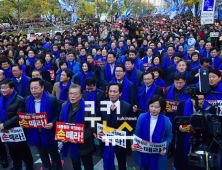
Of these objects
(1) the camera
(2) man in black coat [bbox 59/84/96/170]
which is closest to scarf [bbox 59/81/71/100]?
(2) man in black coat [bbox 59/84/96/170]

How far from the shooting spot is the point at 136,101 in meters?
4.17

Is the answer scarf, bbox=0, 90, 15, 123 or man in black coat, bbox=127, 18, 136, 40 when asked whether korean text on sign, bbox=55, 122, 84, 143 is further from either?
man in black coat, bbox=127, 18, 136, 40

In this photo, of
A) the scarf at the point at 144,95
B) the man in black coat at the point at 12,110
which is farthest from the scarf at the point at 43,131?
the scarf at the point at 144,95

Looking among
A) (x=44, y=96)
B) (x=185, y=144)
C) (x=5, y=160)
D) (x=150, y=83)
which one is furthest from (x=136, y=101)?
(x=5, y=160)

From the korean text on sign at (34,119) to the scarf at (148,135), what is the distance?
1500 millimetres

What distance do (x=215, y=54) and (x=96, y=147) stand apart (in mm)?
4370

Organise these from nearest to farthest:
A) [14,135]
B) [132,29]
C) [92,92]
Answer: [14,135] < [92,92] < [132,29]

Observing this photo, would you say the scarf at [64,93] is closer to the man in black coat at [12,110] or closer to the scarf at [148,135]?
the man in black coat at [12,110]

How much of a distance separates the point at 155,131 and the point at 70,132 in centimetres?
119

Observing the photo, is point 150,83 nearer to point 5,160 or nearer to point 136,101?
point 136,101

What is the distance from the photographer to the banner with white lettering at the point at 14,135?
10.3 feet

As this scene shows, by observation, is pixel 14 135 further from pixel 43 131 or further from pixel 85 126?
pixel 85 126

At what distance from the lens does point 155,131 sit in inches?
103

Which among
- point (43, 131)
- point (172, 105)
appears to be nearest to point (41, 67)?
point (43, 131)
